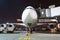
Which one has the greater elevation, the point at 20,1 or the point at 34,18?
the point at 20,1

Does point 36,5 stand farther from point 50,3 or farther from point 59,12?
point 59,12

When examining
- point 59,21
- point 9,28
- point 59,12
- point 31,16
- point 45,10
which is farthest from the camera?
point 59,21

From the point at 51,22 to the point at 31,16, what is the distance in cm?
→ 1476

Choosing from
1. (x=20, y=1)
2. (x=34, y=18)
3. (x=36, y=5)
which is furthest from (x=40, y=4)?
(x=34, y=18)

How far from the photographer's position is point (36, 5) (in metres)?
31.2

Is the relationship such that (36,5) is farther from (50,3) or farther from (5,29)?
(5,29)

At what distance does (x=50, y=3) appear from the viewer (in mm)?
31500

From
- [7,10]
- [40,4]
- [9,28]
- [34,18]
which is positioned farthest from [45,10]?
[34,18]

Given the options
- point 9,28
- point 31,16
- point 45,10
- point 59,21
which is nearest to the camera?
point 31,16

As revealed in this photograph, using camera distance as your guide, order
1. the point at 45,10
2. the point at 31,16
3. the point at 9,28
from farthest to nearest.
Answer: the point at 45,10, the point at 9,28, the point at 31,16

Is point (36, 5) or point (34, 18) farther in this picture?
point (36, 5)

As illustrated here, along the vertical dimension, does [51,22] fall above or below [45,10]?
below


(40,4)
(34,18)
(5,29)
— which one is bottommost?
(5,29)

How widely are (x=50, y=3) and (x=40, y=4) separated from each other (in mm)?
1757
